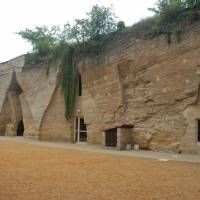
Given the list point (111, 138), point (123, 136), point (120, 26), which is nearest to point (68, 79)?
point (120, 26)

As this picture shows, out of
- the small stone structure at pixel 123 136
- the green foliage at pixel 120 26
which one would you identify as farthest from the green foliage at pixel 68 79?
the small stone structure at pixel 123 136

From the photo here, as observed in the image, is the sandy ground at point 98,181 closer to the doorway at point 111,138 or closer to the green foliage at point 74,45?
the doorway at point 111,138

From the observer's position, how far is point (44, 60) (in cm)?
2278

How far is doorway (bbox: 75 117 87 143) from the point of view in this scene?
19.5 metres

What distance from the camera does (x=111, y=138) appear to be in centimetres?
1620

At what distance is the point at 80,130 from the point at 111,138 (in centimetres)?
393

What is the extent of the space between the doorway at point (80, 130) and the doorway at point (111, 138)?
11.0ft

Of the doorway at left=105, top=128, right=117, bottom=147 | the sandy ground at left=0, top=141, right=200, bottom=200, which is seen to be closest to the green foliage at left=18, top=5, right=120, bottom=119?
the doorway at left=105, top=128, right=117, bottom=147

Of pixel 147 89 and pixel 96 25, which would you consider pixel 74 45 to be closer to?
pixel 96 25

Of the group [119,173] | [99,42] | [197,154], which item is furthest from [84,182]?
[99,42]

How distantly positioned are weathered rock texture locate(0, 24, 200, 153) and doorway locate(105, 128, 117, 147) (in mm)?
561

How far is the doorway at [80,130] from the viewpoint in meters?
19.5

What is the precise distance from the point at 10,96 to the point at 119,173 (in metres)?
19.8

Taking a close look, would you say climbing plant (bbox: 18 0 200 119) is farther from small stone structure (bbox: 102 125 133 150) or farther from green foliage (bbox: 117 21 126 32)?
small stone structure (bbox: 102 125 133 150)
